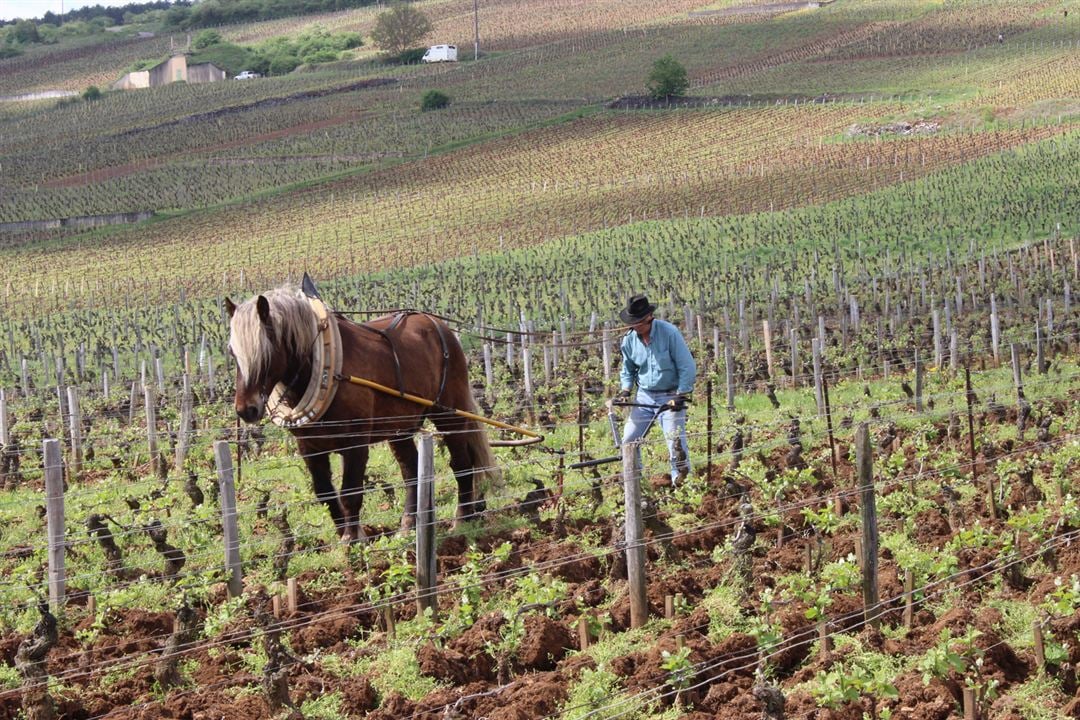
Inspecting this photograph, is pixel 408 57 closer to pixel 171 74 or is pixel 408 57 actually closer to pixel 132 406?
pixel 171 74

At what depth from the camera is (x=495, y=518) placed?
11188mm

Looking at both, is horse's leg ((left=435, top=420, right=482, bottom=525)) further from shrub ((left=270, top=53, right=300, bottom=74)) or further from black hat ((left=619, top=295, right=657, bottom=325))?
shrub ((left=270, top=53, right=300, bottom=74))

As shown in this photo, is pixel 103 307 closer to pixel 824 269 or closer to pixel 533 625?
pixel 824 269

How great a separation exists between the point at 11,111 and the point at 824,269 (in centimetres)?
8246

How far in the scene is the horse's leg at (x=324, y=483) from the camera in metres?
10.5

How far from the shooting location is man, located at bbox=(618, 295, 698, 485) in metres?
11.4

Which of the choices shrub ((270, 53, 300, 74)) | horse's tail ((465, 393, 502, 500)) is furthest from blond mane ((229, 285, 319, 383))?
shrub ((270, 53, 300, 74))

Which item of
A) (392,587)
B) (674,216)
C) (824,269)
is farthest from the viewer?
(674,216)

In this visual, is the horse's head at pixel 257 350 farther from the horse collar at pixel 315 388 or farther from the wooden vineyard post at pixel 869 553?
the wooden vineyard post at pixel 869 553

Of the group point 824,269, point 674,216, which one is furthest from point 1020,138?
point 824,269

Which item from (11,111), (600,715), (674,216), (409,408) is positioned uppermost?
(11,111)

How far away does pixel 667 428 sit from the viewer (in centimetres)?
1164

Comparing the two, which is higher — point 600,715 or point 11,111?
point 11,111

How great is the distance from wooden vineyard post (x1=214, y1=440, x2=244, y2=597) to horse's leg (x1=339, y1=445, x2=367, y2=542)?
1124mm
